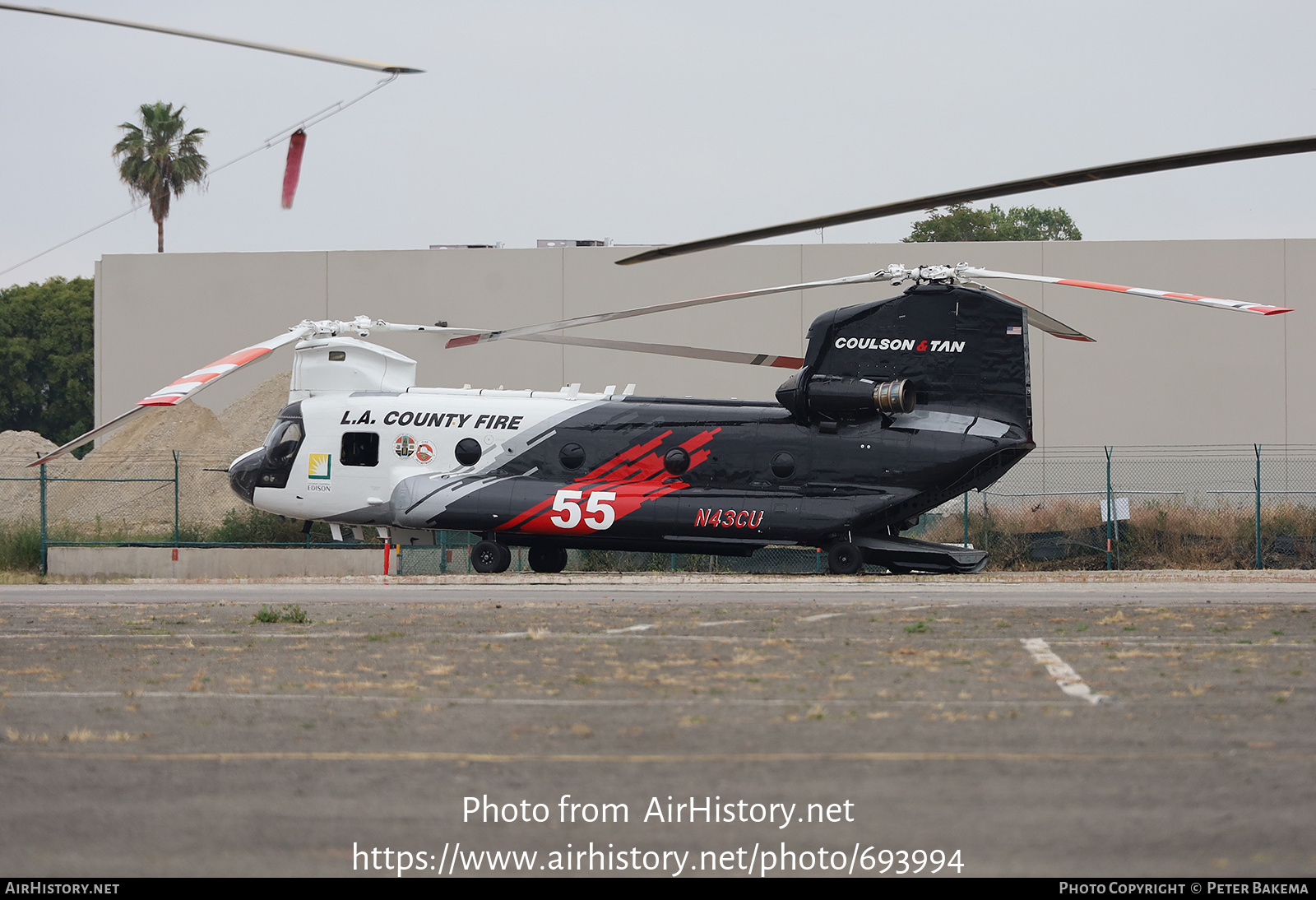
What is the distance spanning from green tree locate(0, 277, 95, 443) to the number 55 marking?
2451 inches

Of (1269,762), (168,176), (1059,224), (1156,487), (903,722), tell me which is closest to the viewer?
(1269,762)

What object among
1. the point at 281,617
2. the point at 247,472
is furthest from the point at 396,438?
the point at 281,617

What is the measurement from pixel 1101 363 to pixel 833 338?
2314 centimetres

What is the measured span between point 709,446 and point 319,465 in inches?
292

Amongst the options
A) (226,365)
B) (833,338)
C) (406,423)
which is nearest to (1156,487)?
(833,338)

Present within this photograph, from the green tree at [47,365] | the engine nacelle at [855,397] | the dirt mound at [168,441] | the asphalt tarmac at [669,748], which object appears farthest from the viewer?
the green tree at [47,365]

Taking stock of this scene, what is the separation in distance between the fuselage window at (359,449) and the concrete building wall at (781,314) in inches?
758

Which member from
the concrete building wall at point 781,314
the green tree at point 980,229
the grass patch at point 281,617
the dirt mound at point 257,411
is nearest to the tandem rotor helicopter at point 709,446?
the grass patch at point 281,617

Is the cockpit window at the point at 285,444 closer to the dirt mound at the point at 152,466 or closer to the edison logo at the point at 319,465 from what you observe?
the edison logo at the point at 319,465

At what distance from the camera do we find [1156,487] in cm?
4022

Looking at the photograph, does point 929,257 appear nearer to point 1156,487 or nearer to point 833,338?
point 1156,487

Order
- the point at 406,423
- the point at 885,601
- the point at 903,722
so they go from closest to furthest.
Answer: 1. the point at 903,722
2. the point at 885,601
3. the point at 406,423

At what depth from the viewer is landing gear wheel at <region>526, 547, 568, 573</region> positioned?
81.2 ft

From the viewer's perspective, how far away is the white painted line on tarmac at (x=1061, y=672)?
9.18 m
